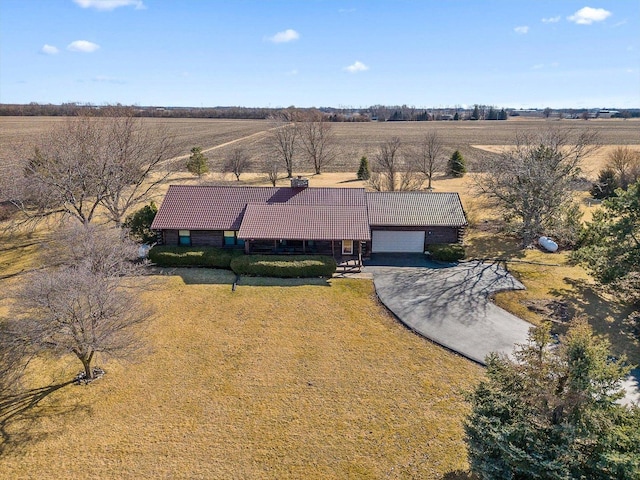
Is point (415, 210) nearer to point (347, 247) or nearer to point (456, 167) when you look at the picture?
point (347, 247)

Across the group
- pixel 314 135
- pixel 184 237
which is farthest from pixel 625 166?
pixel 184 237

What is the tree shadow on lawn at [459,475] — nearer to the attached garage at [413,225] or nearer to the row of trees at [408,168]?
the attached garage at [413,225]

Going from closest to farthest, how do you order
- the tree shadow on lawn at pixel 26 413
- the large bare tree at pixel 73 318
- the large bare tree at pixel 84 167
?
the tree shadow on lawn at pixel 26 413 → the large bare tree at pixel 73 318 → the large bare tree at pixel 84 167

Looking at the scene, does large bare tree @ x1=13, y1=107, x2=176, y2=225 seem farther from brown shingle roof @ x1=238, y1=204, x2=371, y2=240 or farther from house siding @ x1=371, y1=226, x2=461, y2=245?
house siding @ x1=371, y1=226, x2=461, y2=245

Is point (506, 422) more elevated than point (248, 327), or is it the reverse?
point (506, 422)

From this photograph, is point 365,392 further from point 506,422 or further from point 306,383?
point 506,422

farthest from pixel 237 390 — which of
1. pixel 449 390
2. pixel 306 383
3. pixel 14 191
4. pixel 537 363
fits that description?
pixel 14 191

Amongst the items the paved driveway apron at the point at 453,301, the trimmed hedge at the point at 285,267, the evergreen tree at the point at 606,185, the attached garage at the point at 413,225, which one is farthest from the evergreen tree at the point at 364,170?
the trimmed hedge at the point at 285,267
